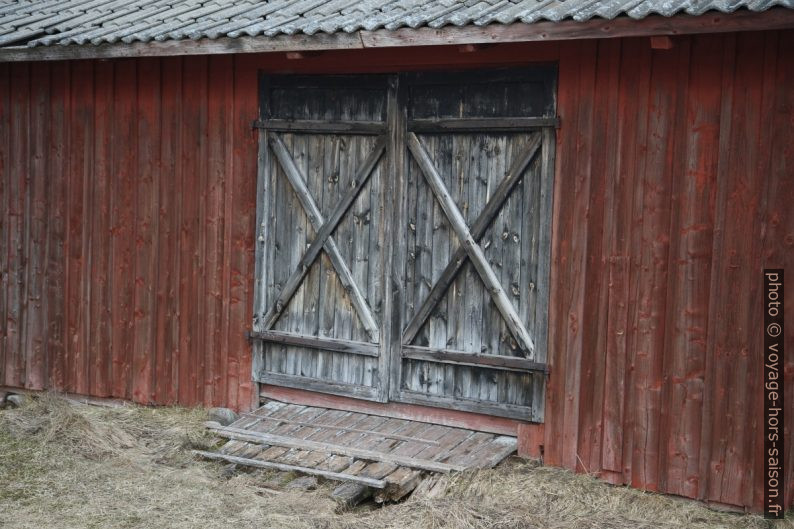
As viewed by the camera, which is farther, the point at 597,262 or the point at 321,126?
the point at 321,126

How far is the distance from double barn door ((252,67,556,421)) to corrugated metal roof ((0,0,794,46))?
1.76 ft

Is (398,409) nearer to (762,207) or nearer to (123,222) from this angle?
(123,222)

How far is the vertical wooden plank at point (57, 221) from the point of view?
32.6 feet

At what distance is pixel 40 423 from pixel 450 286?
347 cm

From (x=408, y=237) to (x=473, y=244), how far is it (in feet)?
1.87

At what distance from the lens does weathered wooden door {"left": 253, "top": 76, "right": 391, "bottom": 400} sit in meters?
8.52

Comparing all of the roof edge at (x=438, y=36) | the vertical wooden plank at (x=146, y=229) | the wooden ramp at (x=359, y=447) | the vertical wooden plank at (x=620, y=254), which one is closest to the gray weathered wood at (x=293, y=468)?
the wooden ramp at (x=359, y=447)

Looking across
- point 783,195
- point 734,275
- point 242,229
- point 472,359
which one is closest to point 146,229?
point 242,229

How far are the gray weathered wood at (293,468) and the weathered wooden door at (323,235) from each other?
1.04 metres

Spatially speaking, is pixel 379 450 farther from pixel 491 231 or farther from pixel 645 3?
pixel 645 3

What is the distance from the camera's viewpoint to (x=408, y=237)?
27.5ft

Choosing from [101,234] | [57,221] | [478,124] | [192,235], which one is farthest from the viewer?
[57,221]

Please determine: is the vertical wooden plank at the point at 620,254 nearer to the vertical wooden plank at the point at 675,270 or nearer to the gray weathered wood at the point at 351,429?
the vertical wooden plank at the point at 675,270

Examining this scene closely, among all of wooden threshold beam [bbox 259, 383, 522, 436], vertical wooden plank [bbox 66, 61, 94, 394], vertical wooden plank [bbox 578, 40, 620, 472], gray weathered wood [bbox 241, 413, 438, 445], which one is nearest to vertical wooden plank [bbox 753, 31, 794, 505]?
vertical wooden plank [bbox 578, 40, 620, 472]
